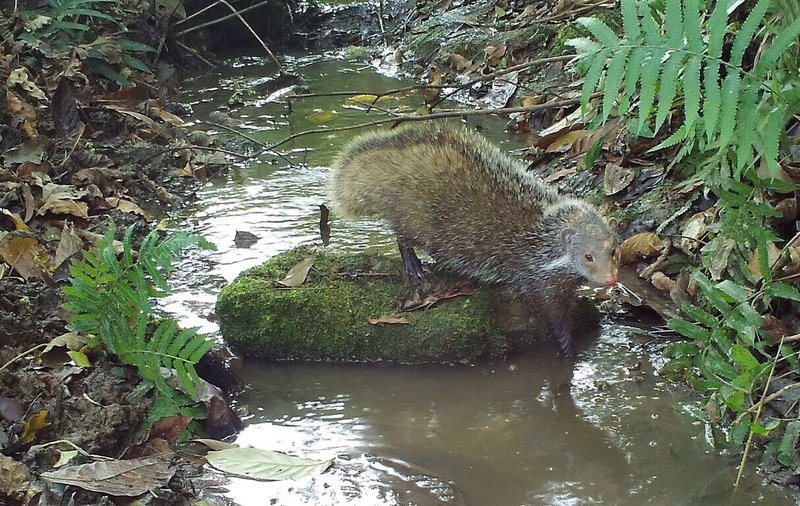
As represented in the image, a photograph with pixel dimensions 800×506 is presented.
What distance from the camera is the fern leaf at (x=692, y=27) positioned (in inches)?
136

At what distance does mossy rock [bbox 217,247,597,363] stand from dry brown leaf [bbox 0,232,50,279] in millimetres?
1137

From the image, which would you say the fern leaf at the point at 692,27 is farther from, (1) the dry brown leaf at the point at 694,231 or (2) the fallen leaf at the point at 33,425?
(2) the fallen leaf at the point at 33,425

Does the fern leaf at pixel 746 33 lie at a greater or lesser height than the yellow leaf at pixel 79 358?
greater

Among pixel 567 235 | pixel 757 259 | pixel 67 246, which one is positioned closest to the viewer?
pixel 757 259

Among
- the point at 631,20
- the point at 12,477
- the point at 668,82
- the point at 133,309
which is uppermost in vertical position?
the point at 631,20

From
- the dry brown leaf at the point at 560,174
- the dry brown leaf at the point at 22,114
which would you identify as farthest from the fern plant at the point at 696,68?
the dry brown leaf at the point at 22,114

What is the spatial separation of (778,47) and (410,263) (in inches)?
109

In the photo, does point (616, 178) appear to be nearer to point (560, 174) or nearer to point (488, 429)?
point (560, 174)

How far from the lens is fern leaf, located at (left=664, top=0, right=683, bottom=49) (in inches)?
136

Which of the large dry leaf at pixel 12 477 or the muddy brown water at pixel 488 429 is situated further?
the muddy brown water at pixel 488 429

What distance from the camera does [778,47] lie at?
11.1 ft

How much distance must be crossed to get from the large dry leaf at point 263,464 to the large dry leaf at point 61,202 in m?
2.91

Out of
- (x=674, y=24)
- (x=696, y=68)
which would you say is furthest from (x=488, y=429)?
(x=674, y=24)

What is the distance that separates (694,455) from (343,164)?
3.15 metres
